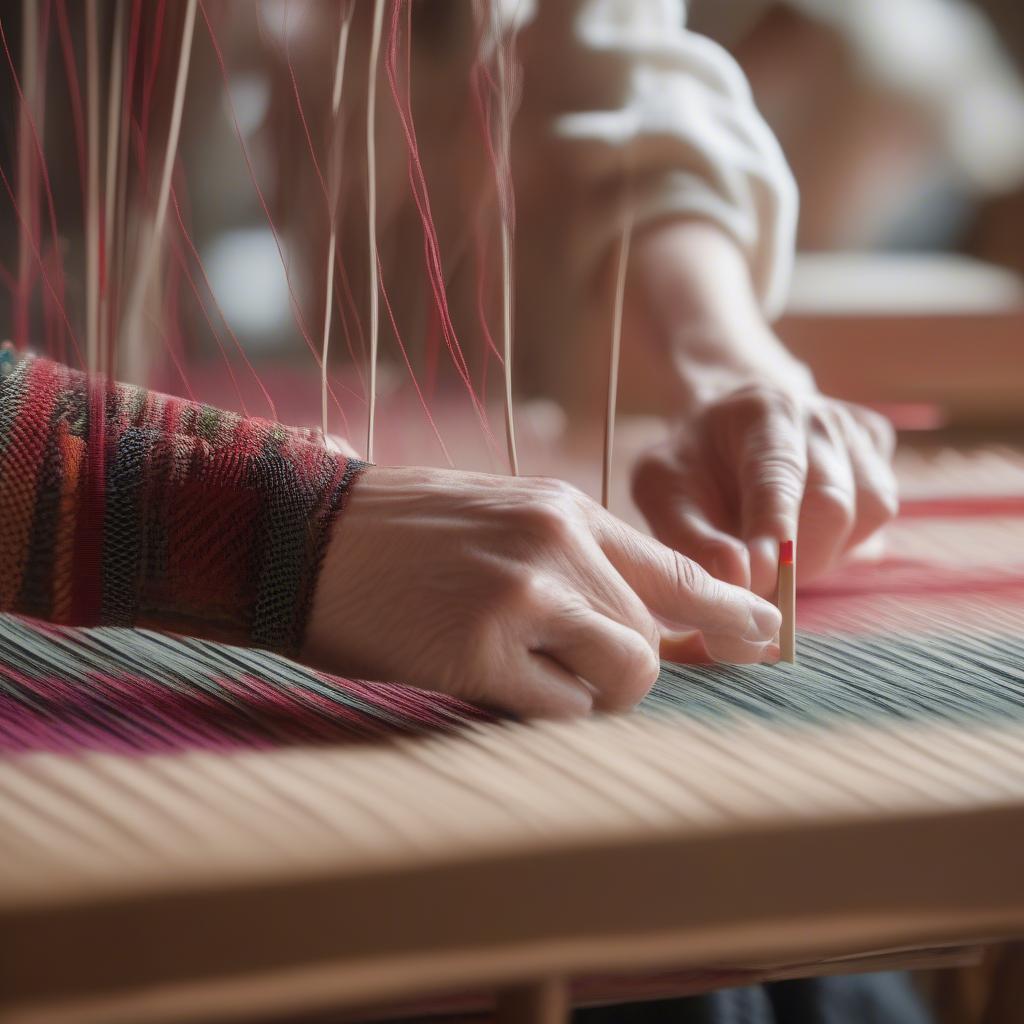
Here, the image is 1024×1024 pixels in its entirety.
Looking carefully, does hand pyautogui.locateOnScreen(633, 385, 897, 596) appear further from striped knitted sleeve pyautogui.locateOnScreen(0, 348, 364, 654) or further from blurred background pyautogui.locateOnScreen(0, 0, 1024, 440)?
blurred background pyautogui.locateOnScreen(0, 0, 1024, 440)

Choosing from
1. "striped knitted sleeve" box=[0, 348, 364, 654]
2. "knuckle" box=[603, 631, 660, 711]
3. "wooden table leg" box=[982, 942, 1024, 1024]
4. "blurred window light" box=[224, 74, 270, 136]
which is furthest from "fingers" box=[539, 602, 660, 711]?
"blurred window light" box=[224, 74, 270, 136]

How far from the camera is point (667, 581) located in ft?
1.68

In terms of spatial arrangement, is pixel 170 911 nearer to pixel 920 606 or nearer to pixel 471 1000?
pixel 471 1000

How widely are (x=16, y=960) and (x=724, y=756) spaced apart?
267 mm

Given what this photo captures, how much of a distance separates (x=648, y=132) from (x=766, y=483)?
1.66 feet

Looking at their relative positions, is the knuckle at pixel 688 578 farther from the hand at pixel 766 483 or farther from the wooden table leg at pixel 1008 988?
the wooden table leg at pixel 1008 988

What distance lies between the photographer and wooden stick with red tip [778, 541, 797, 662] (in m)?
0.54

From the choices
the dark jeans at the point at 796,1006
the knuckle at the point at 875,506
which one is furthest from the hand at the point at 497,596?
the dark jeans at the point at 796,1006

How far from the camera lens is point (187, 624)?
506 mm

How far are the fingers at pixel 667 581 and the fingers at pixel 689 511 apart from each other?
0.08m

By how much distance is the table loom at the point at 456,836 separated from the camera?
0.36 meters

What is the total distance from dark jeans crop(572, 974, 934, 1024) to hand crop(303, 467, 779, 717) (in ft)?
1.12

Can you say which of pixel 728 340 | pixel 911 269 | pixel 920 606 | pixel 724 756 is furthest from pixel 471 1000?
pixel 911 269

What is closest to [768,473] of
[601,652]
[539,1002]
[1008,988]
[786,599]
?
[786,599]
